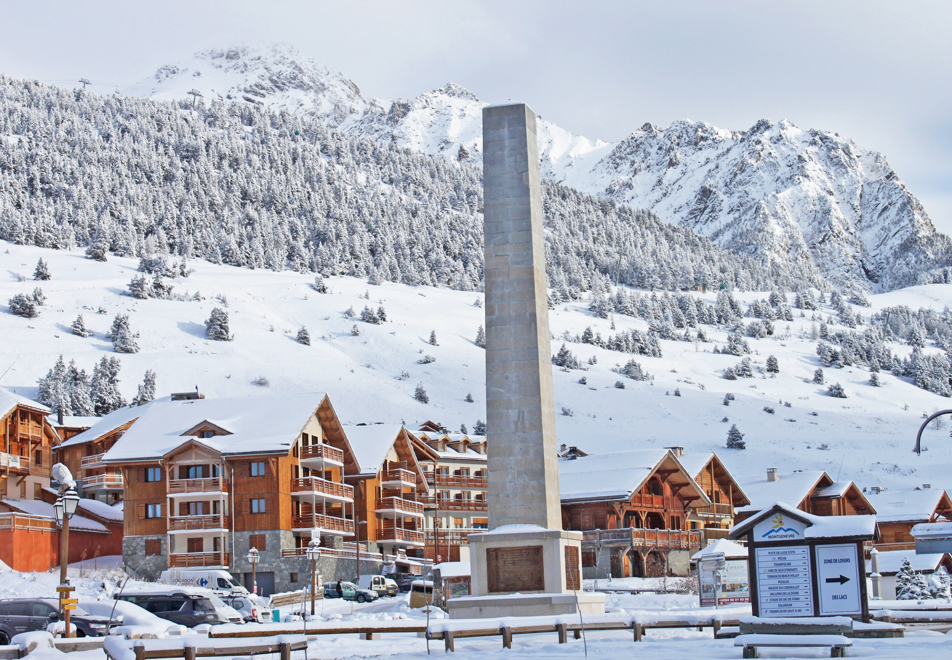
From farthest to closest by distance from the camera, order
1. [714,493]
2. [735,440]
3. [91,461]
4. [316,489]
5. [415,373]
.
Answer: [415,373] → [735,440] → [714,493] → [91,461] → [316,489]

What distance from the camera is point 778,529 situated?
67.9 ft

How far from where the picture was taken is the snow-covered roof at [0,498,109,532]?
57844mm

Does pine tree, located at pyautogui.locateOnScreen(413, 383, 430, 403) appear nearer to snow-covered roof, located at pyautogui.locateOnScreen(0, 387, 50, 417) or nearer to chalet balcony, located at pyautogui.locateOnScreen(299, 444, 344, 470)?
snow-covered roof, located at pyautogui.locateOnScreen(0, 387, 50, 417)

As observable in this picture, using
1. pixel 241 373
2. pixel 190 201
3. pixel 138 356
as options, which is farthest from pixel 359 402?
pixel 190 201

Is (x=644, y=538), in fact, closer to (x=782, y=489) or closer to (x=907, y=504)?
(x=782, y=489)

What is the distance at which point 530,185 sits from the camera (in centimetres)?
3284

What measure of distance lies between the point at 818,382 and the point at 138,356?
78.0 meters

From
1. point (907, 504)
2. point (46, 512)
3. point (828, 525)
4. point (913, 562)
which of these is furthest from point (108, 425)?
point (828, 525)

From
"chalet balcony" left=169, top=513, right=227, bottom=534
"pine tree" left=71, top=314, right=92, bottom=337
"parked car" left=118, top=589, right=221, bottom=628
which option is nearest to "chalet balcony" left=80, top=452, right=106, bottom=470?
"chalet balcony" left=169, top=513, right=227, bottom=534

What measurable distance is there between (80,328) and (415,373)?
32252 mm

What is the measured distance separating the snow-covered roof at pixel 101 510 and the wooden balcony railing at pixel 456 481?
21.2 metres

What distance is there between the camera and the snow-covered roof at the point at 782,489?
6606cm

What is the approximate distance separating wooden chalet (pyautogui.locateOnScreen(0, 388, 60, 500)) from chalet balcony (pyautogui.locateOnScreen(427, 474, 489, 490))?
23.9m

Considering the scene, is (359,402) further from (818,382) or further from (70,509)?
(70,509)
